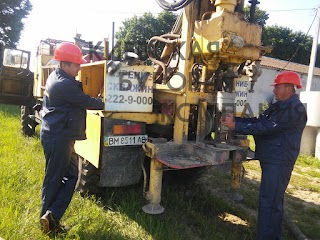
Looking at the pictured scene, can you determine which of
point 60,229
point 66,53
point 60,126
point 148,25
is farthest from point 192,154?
point 148,25

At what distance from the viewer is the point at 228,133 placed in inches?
139

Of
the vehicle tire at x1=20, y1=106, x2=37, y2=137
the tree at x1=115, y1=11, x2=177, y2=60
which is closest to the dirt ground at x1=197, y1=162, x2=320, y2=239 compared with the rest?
the vehicle tire at x1=20, y1=106, x2=37, y2=137

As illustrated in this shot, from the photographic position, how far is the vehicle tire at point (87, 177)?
3.51 m

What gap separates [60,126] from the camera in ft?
9.41

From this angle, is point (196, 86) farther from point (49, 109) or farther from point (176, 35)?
point (49, 109)

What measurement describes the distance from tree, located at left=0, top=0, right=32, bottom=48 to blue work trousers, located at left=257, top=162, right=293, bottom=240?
24717 millimetres

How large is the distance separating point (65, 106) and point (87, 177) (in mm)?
1008

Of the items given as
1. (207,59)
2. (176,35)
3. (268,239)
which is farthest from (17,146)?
(268,239)

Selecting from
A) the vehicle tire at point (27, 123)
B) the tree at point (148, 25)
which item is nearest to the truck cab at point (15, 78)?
the vehicle tire at point (27, 123)

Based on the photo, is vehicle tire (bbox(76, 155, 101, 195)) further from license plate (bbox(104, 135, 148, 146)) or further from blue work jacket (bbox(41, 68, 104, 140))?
blue work jacket (bbox(41, 68, 104, 140))

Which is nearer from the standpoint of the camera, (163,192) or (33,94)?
(163,192)

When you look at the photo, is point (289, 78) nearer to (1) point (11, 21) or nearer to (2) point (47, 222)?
(2) point (47, 222)

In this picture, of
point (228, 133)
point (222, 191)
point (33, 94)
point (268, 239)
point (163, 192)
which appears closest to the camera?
point (268, 239)

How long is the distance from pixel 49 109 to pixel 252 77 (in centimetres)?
245
